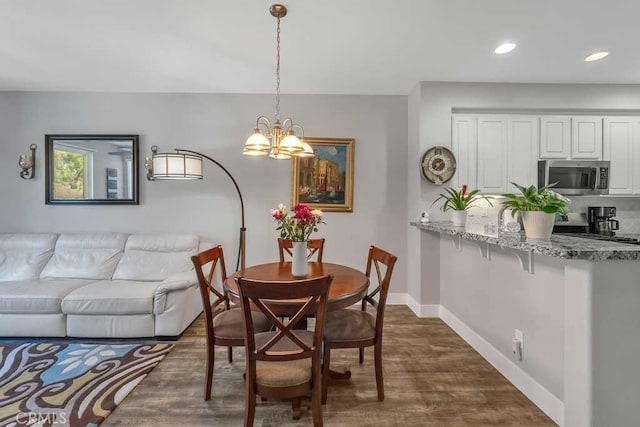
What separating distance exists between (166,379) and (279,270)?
1.14 meters

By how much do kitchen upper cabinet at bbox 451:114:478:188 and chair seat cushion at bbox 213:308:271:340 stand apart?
8.50 feet

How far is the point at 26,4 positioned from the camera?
2061 millimetres

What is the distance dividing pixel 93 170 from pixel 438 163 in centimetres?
423

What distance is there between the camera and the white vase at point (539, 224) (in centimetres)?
171

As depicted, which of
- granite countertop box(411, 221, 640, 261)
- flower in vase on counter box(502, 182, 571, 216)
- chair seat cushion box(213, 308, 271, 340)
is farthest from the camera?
Result: chair seat cushion box(213, 308, 271, 340)

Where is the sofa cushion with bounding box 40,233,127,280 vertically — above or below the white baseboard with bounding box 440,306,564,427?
above

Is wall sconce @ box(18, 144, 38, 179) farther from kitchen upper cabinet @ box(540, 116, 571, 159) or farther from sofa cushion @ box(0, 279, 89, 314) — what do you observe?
kitchen upper cabinet @ box(540, 116, 571, 159)

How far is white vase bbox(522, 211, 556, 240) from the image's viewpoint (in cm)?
171

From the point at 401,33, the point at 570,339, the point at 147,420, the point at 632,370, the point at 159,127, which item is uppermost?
the point at 401,33

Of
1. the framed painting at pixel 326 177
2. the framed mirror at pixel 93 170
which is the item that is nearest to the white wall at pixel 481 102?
the framed painting at pixel 326 177

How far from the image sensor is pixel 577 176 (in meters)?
3.23

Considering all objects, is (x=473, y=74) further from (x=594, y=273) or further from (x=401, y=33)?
(x=594, y=273)

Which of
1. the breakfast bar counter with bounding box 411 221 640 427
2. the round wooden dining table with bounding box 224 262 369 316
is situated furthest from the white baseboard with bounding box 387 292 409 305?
the round wooden dining table with bounding box 224 262 369 316

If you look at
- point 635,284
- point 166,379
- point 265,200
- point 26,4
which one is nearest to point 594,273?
point 635,284
